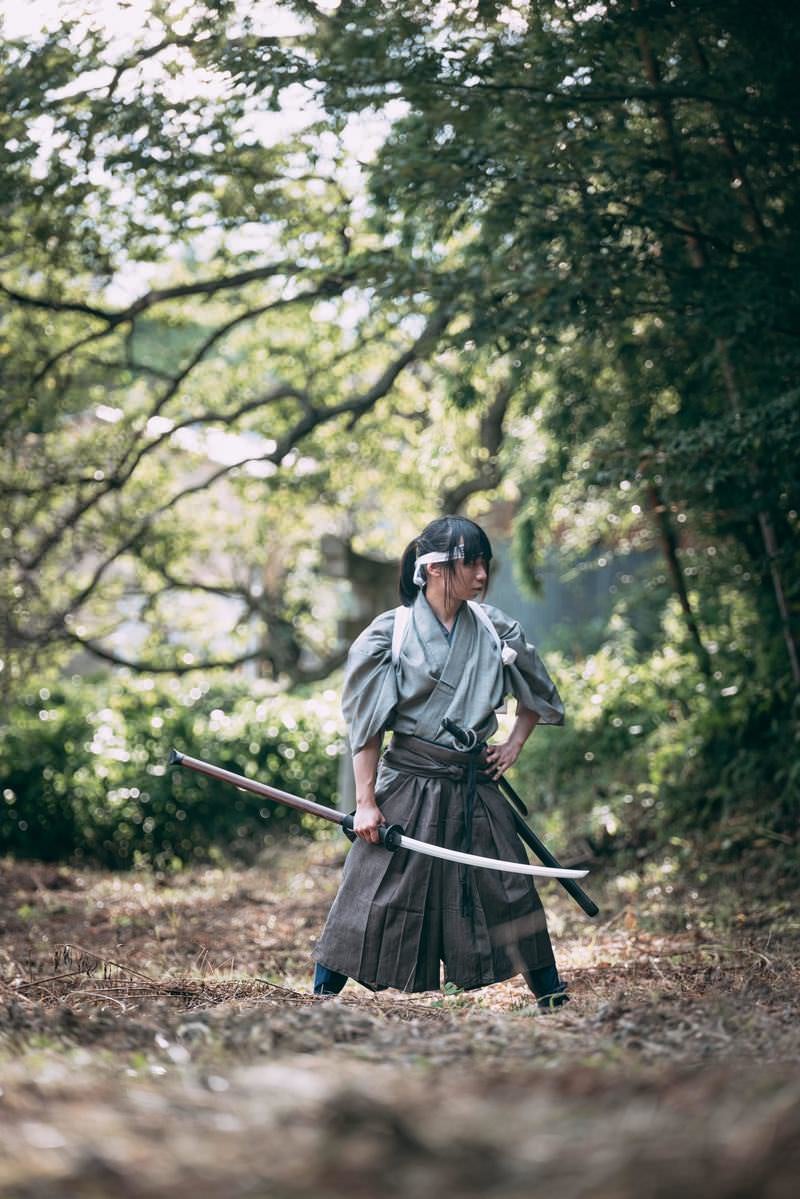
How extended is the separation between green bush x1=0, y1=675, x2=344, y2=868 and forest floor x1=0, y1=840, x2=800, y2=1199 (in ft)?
13.8

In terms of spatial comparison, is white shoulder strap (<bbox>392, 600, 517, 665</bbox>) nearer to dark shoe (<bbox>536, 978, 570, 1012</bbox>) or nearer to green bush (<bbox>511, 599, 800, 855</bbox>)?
dark shoe (<bbox>536, 978, 570, 1012</bbox>)

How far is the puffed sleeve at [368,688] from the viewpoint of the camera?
4.30 m

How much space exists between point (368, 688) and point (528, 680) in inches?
23.8

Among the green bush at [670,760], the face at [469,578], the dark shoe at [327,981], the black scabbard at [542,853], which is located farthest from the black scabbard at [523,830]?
the green bush at [670,760]

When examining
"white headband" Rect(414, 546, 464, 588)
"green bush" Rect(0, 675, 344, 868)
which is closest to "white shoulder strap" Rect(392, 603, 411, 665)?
"white headband" Rect(414, 546, 464, 588)

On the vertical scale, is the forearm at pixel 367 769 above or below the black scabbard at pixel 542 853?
above

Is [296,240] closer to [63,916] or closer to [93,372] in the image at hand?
[93,372]

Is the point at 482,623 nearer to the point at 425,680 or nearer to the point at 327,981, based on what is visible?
the point at 425,680

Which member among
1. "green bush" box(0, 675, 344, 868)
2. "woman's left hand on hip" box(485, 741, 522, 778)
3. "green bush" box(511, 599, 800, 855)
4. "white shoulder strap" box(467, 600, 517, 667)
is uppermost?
"white shoulder strap" box(467, 600, 517, 667)

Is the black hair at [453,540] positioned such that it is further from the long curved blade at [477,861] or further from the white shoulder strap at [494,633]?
the long curved blade at [477,861]

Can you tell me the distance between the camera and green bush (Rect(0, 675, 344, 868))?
9695 millimetres

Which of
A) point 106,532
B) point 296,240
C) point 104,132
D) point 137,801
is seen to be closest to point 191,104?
point 104,132

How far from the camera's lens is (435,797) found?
4395 mm

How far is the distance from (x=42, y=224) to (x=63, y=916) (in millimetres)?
4014
